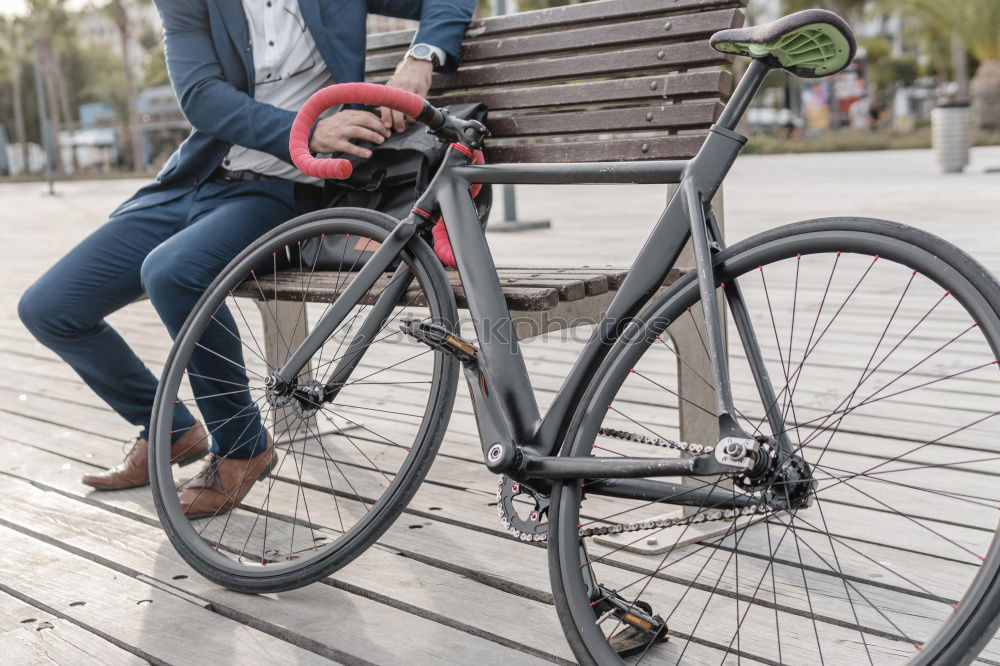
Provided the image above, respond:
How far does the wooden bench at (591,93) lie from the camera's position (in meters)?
2.25

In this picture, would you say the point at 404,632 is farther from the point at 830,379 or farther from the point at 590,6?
the point at 830,379

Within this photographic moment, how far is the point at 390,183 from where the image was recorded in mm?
2504

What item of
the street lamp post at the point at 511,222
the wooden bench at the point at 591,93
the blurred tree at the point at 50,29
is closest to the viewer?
the wooden bench at the point at 591,93

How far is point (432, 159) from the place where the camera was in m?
2.32

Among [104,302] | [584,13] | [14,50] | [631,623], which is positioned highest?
[14,50]

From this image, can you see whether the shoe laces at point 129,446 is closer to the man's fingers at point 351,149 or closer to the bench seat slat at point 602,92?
the man's fingers at point 351,149

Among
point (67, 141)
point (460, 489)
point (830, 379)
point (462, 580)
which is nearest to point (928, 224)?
point (830, 379)

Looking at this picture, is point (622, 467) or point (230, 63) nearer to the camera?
point (622, 467)

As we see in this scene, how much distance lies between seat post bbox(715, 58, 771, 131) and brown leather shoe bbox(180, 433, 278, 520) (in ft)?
4.75

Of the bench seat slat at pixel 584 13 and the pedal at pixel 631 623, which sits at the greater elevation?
the bench seat slat at pixel 584 13

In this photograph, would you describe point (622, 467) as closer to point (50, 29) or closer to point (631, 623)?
point (631, 623)

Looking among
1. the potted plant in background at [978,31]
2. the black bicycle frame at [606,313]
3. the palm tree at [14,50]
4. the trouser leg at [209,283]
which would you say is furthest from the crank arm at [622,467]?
the palm tree at [14,50]

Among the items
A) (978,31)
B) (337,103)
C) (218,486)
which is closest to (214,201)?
(218,486)

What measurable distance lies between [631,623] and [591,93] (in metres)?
1.35
